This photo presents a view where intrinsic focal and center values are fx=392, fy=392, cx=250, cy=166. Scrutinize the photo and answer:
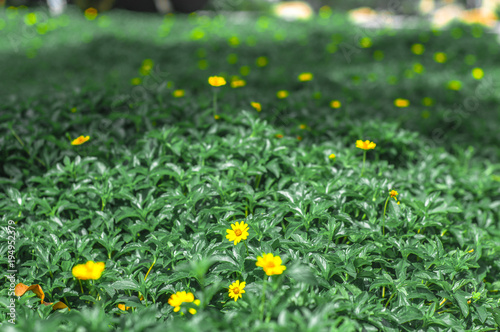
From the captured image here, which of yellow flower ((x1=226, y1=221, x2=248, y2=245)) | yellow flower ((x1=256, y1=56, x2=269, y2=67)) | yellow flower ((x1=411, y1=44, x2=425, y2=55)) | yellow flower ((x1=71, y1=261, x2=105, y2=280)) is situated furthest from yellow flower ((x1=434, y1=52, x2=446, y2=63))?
yellow flower ((x1=71, y1=261, x2=105, y2=280))

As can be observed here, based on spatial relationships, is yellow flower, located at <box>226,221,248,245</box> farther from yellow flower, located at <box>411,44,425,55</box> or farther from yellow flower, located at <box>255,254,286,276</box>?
yellow flower, located at <box>411,44,425,55</box>

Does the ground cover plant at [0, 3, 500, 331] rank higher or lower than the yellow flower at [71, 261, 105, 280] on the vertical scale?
lower

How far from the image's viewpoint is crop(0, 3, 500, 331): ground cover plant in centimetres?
146

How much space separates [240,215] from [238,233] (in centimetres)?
43

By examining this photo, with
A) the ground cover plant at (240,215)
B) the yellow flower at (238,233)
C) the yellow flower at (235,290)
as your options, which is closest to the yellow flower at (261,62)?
the ground cover plant at (240,215)

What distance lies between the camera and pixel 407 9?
71.1 feet

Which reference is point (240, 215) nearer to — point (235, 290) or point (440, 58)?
point (235, 290)

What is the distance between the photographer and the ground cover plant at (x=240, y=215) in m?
1.46

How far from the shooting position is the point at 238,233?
1.65 meters

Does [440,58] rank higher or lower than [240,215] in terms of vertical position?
lower

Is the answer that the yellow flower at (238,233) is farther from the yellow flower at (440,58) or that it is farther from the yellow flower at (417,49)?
the yellow flower at (417,49)

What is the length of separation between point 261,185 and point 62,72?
4634 millimetres

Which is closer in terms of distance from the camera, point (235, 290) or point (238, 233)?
point (235, 290)

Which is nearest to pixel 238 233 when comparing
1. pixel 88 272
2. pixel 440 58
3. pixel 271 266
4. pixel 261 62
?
pixel 271 266
